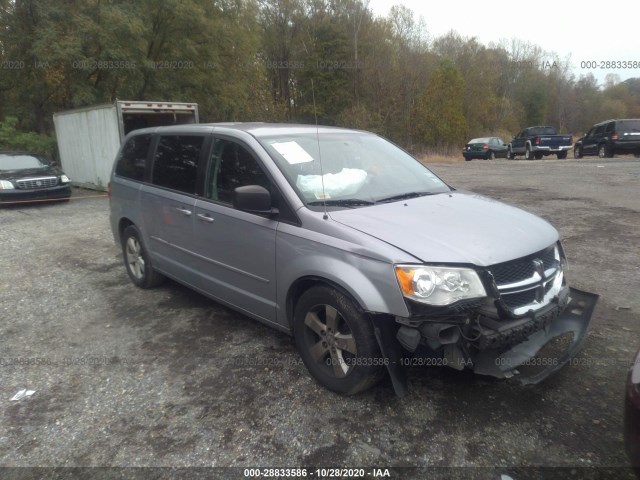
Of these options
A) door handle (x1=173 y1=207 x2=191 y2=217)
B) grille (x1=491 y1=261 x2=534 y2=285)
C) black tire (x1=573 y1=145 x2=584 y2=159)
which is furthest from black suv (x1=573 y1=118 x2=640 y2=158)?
door handle (x1=173 y1=207 x2=191 y2=217)

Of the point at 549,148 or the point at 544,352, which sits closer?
the point at 544,352

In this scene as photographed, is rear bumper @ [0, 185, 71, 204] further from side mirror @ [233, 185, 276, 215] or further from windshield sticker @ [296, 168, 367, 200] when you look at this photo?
windshield sticker @ [296, 168, 367, 200]

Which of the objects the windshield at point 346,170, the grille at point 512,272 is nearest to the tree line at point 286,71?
the windshield at point 346,170

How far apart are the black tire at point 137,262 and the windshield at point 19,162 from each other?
8.84 metres

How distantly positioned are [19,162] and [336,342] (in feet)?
41.5

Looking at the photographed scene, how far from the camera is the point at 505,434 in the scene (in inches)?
106

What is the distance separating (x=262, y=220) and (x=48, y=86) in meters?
19.3

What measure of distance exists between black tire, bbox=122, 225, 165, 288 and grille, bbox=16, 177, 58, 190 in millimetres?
8016

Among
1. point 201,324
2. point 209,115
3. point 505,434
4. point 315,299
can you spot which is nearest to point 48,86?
point 209,115

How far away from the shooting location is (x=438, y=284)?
2.61 metres

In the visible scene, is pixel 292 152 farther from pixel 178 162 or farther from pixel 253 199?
pixel 178 162

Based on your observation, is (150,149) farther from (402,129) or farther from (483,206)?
(402,129)

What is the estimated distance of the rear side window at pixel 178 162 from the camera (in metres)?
4.18

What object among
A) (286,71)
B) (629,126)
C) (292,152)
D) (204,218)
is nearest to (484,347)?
(292,152)
